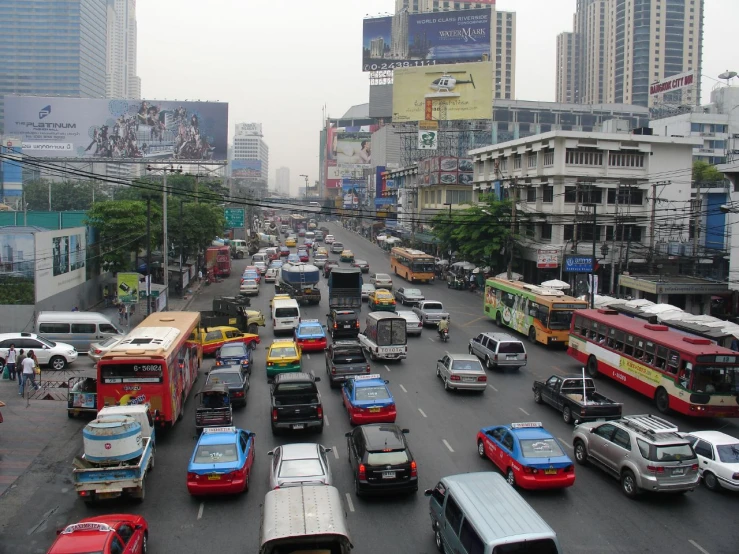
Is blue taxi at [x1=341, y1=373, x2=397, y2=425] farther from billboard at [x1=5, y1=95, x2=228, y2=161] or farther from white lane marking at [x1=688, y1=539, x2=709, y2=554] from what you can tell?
billboard at [x1=5, y1=95, x2=228, y2=161]

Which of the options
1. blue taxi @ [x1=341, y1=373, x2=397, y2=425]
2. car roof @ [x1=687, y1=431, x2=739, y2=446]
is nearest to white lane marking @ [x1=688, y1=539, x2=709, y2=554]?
car roof @ [x1=687, y1=431, x2=739, y2=446]

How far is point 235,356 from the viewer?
27188 mm

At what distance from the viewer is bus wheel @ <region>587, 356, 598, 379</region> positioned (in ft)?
93.6

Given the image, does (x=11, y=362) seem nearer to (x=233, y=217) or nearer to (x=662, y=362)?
(x=662, y=362)

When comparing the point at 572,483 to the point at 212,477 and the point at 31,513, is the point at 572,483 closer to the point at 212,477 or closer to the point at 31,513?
the point at 212,477

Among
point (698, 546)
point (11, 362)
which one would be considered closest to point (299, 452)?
point (698, 546)

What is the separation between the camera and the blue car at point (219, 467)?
15.1m

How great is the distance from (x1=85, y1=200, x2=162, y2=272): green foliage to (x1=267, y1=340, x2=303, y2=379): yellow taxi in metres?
24.2

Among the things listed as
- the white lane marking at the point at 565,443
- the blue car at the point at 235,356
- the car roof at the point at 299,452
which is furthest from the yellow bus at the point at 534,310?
the car roof at the point at 299,452

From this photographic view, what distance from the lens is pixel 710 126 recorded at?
10481 cm

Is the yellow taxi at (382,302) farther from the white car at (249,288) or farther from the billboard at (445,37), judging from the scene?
the billboard at (445,37)

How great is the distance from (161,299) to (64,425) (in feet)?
66.4

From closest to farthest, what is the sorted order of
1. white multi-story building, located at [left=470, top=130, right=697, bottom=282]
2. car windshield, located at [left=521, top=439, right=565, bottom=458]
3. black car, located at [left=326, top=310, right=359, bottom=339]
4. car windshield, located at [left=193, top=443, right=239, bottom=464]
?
car windshield, located at [left=193, top=443, right=239, bottom=464] < car windshield, located at [left=521, top=439, right=565, bottom=458] < black car, located at [left=326, top=310, right=359, bottom=339] < white multi-story building, located at [left=470, top=130, right=697, bottom=282]

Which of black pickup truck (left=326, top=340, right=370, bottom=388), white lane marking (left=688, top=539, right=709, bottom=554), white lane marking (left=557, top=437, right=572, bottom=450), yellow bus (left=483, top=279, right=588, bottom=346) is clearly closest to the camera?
white lane marking (left=688, top=539, right=709, bottom=554)
